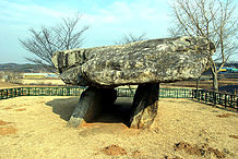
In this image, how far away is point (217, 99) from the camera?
9.59 m

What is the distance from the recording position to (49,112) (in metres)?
8.00

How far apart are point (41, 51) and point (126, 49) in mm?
12780

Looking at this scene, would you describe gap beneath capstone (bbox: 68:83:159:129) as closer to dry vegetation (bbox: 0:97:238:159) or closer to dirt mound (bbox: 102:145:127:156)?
dry vegetation (bbox: 0:97:238:159)

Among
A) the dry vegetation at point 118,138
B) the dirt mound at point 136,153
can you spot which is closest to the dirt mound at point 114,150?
the dry vegetation at point 118,138

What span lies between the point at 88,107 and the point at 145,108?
192 centimetres

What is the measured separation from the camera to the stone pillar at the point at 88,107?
594 centimetres

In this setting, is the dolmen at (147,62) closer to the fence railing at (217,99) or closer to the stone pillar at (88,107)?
the stone pillar at (88,107)

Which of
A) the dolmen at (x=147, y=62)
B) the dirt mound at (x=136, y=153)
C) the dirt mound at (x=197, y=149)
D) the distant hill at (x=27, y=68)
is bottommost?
the dirt mound at (x=136, y=153)

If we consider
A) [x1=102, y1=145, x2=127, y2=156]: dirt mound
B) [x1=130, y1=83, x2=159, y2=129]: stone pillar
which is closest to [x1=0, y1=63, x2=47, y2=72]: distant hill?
[x1=130, y1=83, x2=159, y2=129]: stone pillar

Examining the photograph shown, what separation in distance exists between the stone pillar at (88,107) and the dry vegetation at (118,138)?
27 cm

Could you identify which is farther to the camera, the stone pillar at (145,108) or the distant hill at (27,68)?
the distant hill at (27,68)

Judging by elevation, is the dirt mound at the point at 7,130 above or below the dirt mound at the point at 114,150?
above

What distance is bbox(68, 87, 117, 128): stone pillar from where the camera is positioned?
5936 mm

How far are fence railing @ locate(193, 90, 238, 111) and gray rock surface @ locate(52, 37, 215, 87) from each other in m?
5.28
